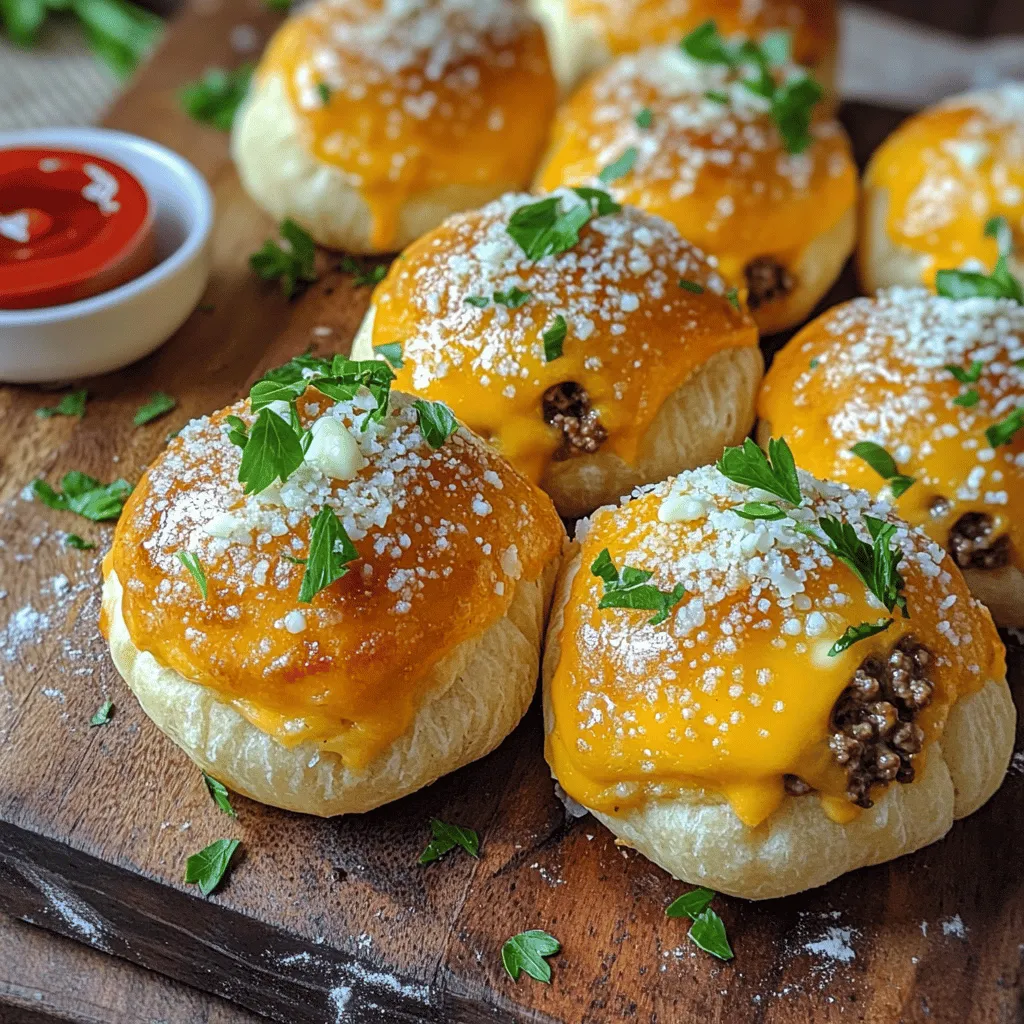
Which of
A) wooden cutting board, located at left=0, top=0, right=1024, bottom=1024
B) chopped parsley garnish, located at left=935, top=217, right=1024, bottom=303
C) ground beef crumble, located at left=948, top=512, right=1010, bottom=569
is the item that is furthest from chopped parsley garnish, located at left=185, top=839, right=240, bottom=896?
chopped parsley garnish, located at left=935, top=217, right=1024, bottom=303

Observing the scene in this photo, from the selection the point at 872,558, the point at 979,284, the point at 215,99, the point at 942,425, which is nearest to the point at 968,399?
the point at 942,425

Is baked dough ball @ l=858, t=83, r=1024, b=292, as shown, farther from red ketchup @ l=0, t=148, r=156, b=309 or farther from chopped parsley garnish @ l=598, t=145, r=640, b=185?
red ketchup @ l=0, t=148, r=156, b=309

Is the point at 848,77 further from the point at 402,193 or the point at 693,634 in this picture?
the point at 693,634

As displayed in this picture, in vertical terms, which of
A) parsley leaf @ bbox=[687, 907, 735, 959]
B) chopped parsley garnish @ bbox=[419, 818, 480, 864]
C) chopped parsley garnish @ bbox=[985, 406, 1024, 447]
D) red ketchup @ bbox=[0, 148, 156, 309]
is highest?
red ketchup @ bbox=[0, 148, 156, 309]

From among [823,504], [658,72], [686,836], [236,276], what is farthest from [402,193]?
[686,836]

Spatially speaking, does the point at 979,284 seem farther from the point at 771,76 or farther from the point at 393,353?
the point at 393,353

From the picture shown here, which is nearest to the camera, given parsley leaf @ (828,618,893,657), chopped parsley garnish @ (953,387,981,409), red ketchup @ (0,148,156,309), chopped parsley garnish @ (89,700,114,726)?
parsley leaf @ (828,618,893,657)
